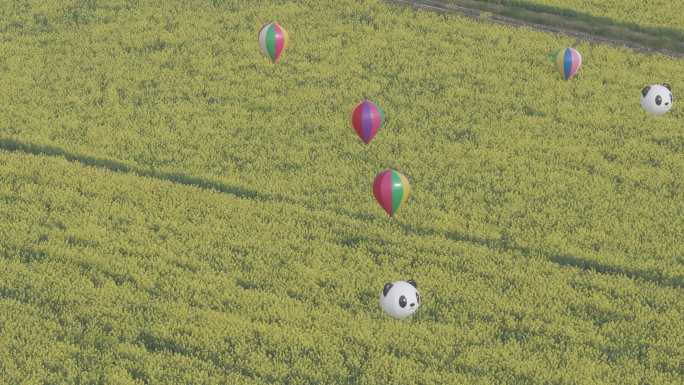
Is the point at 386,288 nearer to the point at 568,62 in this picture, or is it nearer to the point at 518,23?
the point at 568,62

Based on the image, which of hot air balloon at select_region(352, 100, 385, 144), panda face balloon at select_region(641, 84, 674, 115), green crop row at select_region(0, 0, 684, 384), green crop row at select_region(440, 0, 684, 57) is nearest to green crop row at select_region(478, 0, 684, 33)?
green crop row at select_region(440, 0, 684, 57)

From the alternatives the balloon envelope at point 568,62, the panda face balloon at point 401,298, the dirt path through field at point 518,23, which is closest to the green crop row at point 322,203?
the panda face balloon at point 401,298

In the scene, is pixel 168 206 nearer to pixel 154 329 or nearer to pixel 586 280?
pixel 154 329

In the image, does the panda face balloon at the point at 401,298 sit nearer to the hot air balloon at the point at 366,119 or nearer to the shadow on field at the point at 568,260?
the shadow on field at the point at 568,260

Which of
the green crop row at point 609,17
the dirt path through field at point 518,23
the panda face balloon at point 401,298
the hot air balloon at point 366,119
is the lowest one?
the panda face balloon at point 401,298

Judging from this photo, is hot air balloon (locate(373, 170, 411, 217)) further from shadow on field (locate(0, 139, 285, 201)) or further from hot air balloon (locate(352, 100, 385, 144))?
hot air balloon (locate(352, 100, 385, 144))

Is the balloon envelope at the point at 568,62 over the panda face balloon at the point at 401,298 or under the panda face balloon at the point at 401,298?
over

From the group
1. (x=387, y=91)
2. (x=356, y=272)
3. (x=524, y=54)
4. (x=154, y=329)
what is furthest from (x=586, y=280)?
(x=524, y=54)
